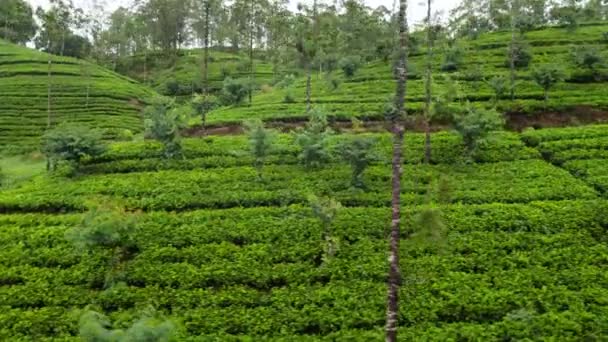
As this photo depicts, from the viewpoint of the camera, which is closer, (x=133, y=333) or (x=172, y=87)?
(x=133, y=333)

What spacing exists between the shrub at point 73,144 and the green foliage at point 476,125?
60.1ft

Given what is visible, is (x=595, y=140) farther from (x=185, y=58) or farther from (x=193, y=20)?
(x=193, y=20)

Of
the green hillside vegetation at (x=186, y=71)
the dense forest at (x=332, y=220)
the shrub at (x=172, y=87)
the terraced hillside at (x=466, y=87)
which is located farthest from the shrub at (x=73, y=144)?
the shrub at (x=172, y=87)

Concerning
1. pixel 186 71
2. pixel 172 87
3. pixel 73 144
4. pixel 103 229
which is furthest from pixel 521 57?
pixel 186 71

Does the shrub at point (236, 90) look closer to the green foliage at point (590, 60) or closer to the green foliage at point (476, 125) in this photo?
the green foliage at point (476, 125)

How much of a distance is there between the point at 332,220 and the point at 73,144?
1459 cm

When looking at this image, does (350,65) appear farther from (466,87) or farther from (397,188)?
(397,188)

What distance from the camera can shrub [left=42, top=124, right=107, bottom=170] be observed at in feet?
93.7

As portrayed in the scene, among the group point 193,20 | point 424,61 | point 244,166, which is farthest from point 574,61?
point 193,20

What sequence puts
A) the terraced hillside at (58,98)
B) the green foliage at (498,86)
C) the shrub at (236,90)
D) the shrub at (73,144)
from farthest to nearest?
the shrub at (236,90) → the terraced hillside at (58,98) → the green foliage at (498,86) → the shrub at (73,144)

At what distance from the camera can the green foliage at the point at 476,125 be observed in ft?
92.4

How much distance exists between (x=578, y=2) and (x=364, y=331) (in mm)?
66952

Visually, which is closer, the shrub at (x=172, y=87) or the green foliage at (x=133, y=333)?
the green foliage at (x=133, y=333)

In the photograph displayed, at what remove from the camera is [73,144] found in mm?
28562
